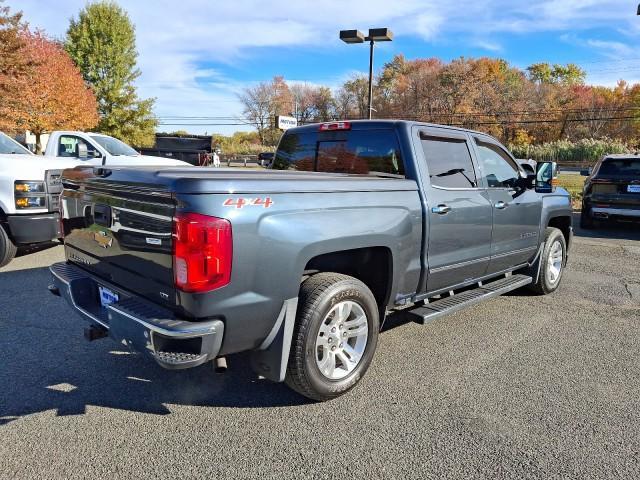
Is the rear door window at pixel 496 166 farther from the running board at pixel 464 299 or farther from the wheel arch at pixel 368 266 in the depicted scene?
the wheel arch at pixel 368 266

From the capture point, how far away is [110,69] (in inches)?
1522

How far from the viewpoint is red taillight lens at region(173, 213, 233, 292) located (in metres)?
2.45

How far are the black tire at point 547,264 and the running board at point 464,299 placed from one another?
15.6 inches

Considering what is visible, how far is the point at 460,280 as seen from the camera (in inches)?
168

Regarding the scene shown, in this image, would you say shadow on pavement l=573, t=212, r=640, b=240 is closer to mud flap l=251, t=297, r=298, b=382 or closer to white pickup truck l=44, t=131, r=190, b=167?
white pickup truck l=44, t=131, r=190, b=167

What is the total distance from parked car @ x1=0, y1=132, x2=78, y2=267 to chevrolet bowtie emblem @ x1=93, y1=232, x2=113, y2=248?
373 centimetres

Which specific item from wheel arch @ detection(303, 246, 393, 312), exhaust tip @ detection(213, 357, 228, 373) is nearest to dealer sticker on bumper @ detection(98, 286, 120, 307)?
exhaust tip @ detection(213, 357, 228, 373)

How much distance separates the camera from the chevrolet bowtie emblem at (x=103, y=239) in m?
3.08

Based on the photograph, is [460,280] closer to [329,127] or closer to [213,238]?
[329,127]

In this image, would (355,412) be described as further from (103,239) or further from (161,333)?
(103,239)

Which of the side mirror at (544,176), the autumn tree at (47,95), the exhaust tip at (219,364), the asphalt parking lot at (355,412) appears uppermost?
the autumn tree at (47,95)

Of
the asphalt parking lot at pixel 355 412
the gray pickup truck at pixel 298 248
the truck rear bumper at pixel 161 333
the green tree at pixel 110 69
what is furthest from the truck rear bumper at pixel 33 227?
the green tree at pixel 110 69

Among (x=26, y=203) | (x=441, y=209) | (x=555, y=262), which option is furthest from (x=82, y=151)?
(x=555, y=262)

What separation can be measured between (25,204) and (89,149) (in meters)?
5.40
